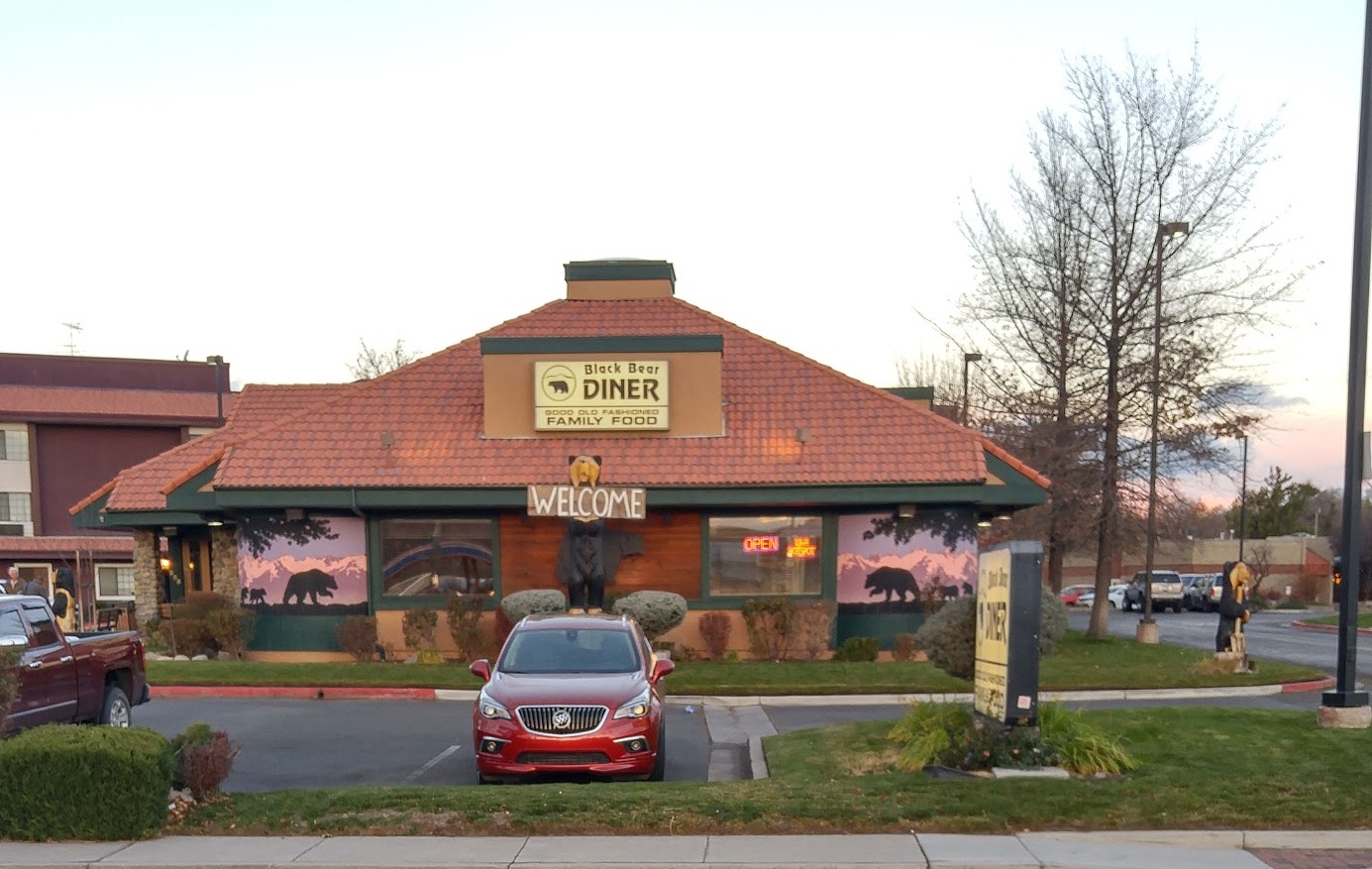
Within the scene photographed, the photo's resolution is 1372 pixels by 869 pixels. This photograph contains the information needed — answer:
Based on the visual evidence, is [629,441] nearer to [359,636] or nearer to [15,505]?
[359,636]

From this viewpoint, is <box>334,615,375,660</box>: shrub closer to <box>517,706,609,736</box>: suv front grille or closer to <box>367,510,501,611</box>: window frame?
<box>367,510,501,611</box>: window frame

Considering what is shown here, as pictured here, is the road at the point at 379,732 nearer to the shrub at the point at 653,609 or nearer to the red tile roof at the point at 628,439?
the shrub at the point at 653,609

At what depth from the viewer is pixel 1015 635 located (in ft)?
33.5

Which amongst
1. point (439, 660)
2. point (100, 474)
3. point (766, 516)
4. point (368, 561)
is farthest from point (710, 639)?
point (100, 474)

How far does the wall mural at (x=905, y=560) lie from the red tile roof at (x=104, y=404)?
36.1 m

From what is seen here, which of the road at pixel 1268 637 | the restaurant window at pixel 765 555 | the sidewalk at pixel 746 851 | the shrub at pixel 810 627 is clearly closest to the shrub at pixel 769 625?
the shrub at pixel 810 627

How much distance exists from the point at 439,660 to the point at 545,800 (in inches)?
488

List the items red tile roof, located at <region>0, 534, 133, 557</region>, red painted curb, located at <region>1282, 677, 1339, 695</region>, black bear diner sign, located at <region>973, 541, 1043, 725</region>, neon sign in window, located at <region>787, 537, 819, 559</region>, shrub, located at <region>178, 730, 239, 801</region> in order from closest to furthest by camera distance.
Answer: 1. shrub, located at <region>178, 730, 239, 801</region>
2. black bear diner sign, located at <region>973, 541, 1043, 725</region>
3. red painted curb, located at <region>1282, 677, 1339, 695</region>
4. neon sign in window, located at <region>787, 537, 819, 559</region>
5. red tile roof, located at <region>0, 534, 133, 557</region>

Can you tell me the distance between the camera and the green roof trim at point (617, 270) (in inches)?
1003

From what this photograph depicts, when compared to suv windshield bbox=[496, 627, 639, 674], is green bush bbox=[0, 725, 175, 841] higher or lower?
lower

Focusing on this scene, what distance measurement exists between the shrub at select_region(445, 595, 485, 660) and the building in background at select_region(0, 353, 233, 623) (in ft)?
104

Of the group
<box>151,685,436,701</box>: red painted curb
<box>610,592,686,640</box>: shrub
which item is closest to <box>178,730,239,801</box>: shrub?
<box>151,685,436,701</box>: red painted curb

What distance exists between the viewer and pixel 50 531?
51500mm

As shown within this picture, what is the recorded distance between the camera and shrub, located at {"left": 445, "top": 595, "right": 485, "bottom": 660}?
21531mm
